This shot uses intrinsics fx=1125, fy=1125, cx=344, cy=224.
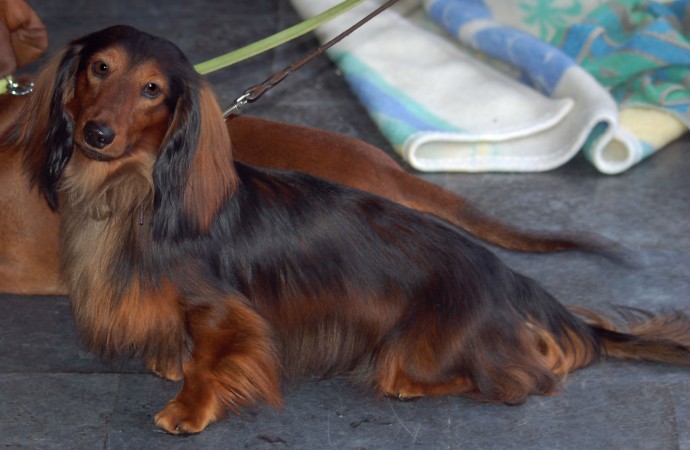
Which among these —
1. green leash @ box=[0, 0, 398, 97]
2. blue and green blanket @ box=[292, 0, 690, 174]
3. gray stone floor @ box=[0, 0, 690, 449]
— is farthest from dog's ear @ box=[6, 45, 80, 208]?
blue and green blanket @ box=[292, 0, 690, 174]

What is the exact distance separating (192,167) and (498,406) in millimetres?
944

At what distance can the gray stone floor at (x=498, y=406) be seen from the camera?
2613mm

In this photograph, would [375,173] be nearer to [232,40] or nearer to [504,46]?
[504,46]

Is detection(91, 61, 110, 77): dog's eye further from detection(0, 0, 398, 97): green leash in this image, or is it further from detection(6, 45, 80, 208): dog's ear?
detection(0, 0, 398, 97): green leash

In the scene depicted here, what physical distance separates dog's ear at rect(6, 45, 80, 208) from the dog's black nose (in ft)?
0.63

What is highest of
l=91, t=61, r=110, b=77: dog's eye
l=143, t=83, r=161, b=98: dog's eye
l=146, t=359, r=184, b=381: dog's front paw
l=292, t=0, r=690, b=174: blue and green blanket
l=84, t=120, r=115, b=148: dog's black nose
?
l=91, t=61, r=110, b=77: dog's eye

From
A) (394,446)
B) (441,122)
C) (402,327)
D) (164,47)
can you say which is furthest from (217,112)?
(441,122)

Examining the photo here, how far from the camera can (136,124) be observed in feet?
7.69

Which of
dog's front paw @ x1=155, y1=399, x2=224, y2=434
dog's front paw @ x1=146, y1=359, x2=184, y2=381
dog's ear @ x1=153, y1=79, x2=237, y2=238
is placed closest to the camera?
dog's ear @ x1=153, y1=79, x2=237, y2=238

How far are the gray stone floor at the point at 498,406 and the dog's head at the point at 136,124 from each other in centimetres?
53

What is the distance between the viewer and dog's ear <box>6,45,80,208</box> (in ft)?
8.04

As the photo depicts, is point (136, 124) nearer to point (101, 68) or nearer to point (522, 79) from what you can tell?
point (101, 68)

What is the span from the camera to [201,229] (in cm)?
249

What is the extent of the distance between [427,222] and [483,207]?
906mm
